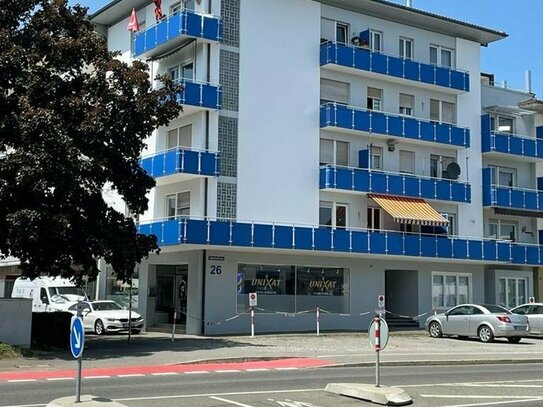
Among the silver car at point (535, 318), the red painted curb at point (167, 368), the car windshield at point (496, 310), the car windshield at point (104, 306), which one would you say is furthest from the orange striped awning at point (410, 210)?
the red painted curb at point (167, 368)

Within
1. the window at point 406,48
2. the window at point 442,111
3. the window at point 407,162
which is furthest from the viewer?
the window at point 442,111

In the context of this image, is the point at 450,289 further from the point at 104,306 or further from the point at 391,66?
the point at 104,306

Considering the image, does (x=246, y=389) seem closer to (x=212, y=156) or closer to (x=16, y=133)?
(x=16, y=133)

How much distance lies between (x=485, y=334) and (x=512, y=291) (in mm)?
14156

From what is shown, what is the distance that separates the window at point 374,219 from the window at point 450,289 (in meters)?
4.63

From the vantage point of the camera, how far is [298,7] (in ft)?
117

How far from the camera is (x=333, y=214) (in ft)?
118

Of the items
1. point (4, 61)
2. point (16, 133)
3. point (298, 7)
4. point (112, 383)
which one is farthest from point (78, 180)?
point (298, 7)

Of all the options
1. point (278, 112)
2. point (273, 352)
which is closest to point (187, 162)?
point (278, 112)

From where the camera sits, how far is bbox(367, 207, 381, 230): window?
37250 mm

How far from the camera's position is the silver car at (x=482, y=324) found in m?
28.5

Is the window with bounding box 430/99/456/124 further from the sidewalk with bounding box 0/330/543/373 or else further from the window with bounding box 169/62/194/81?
the sidewalk with bounding box 0/330/543/373

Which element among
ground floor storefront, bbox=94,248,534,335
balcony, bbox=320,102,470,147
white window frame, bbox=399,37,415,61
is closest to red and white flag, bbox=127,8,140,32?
balcony, bbox=320,102,470,147

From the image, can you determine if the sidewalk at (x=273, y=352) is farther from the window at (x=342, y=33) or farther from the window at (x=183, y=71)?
the window at (x=342, y=33)
